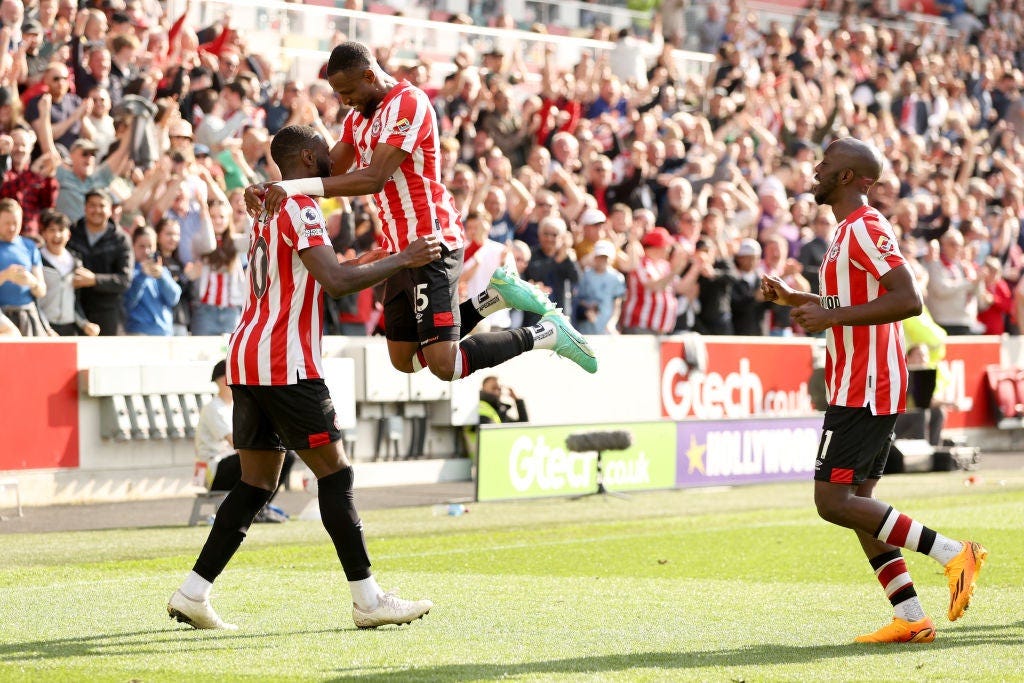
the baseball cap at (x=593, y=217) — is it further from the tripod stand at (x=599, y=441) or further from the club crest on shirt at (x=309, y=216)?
the club crest on shirt at (x=309, y=216)

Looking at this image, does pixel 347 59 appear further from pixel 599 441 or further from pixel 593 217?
pixel 593 217

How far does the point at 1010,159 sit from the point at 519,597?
22.0 metres

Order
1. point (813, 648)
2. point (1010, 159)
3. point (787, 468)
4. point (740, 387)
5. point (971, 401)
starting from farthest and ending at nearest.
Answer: point (1010, 159) < point (971, 401) < point (740, 387) < point (787, 468) < point (813, 648)

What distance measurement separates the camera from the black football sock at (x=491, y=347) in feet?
27.9

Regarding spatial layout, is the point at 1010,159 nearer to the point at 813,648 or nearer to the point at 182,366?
the point at 182,366

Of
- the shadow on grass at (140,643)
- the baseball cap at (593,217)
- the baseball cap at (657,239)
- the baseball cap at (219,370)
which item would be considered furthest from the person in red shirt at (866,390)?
the baseball cap at (657,239)

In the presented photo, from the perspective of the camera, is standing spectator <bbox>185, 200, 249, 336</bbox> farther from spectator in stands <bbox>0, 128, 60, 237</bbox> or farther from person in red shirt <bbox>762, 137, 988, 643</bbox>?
person in red shirt <bbox>762, 137, 988, 643</bbox>

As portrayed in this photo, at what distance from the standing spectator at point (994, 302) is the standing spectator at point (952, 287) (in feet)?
2.30

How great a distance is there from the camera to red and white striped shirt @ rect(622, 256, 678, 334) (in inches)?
749

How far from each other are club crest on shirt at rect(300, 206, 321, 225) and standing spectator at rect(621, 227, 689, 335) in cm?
1180

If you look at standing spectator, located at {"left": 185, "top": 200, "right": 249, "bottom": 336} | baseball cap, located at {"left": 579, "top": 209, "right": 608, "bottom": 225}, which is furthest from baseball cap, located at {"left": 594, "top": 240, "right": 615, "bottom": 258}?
standing spectator, located at {"left": 185, "top": 200, "right": 249, "bottom": 336}

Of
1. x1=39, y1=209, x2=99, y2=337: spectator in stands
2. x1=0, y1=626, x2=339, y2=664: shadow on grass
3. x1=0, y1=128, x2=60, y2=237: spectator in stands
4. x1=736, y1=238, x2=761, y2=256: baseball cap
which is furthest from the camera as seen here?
x1=736, y1=238, x2=761, y2=256: baseball cap

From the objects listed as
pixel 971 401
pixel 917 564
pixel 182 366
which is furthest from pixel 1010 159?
pixel 917 564

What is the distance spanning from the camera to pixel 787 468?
57.4 feet
